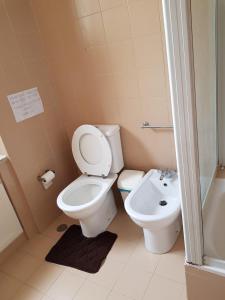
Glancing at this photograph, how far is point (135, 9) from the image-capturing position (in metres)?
1.51

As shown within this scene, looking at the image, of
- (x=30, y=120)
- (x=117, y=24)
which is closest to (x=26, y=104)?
(x=30, y=120)

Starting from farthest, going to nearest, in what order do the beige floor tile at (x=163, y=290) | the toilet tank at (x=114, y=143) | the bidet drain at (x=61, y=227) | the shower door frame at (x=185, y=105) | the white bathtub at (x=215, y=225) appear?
the bidet drain at (x=61, y=227), the toilet tank at (x=114, y=143), the beige floor tile at (x=163, y=290), the white bathtub at (x=215, y=225), the shower door frame at (x=185, y=105)

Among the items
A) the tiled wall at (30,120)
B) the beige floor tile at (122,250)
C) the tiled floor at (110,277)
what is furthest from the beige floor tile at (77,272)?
the tiled wall at (30,120)

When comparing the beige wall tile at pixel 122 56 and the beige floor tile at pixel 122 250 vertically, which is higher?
the beige wall tile at pixel 122 56

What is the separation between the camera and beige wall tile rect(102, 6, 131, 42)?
1.56 m

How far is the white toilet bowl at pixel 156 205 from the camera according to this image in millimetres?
1536

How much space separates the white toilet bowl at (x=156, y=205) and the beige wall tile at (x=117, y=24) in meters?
1.05

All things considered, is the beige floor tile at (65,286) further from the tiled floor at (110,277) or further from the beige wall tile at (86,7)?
the beige wall tile at (86,7)

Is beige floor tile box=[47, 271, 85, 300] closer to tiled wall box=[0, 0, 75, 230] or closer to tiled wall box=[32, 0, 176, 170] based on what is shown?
tiled wall box=[0, 0, 75, 230]

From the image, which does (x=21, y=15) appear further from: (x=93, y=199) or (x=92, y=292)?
(x=92, y=292)

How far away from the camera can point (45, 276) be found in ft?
5.65

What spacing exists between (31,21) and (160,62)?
1.12 meters

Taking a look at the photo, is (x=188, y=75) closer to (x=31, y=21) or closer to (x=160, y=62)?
(x=160, y=62)

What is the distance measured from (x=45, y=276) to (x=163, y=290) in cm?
86
